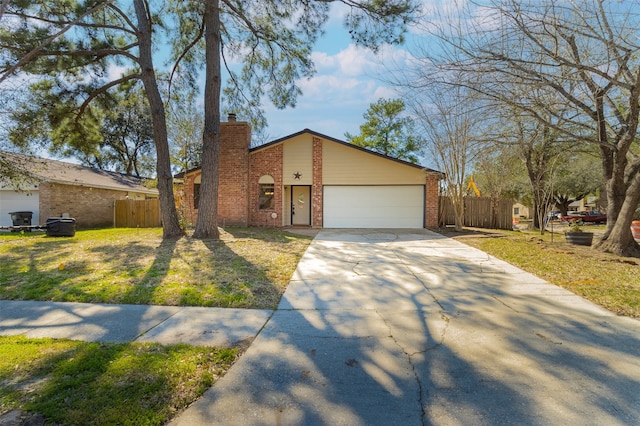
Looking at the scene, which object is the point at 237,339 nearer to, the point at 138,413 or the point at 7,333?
the point at 138,413

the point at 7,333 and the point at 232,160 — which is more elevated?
the point at 232,160

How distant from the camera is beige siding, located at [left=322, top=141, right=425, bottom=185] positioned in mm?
14836

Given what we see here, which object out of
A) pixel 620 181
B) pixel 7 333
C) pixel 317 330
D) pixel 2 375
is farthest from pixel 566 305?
pixel 620 181

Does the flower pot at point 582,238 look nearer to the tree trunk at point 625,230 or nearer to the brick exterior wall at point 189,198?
the tree trunk at point 625,230

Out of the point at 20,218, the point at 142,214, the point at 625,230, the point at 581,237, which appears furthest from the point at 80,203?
the point at 625,230

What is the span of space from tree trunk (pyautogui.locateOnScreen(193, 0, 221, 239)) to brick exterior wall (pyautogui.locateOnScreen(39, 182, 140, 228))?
9892mm

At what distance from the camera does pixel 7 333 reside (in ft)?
10.8

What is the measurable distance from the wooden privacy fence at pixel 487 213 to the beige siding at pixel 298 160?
7.78 meters

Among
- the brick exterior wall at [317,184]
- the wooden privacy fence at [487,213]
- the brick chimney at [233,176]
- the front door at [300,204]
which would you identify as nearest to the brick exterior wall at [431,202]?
the wooden privacy fence at [487,213]

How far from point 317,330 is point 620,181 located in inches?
411

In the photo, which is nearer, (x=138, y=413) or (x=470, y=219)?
(x=138, y=413)

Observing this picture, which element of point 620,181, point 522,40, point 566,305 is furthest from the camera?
point 620,181

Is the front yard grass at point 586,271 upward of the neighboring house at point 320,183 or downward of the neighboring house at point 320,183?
downward

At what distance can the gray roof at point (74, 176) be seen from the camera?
33.1 feet
